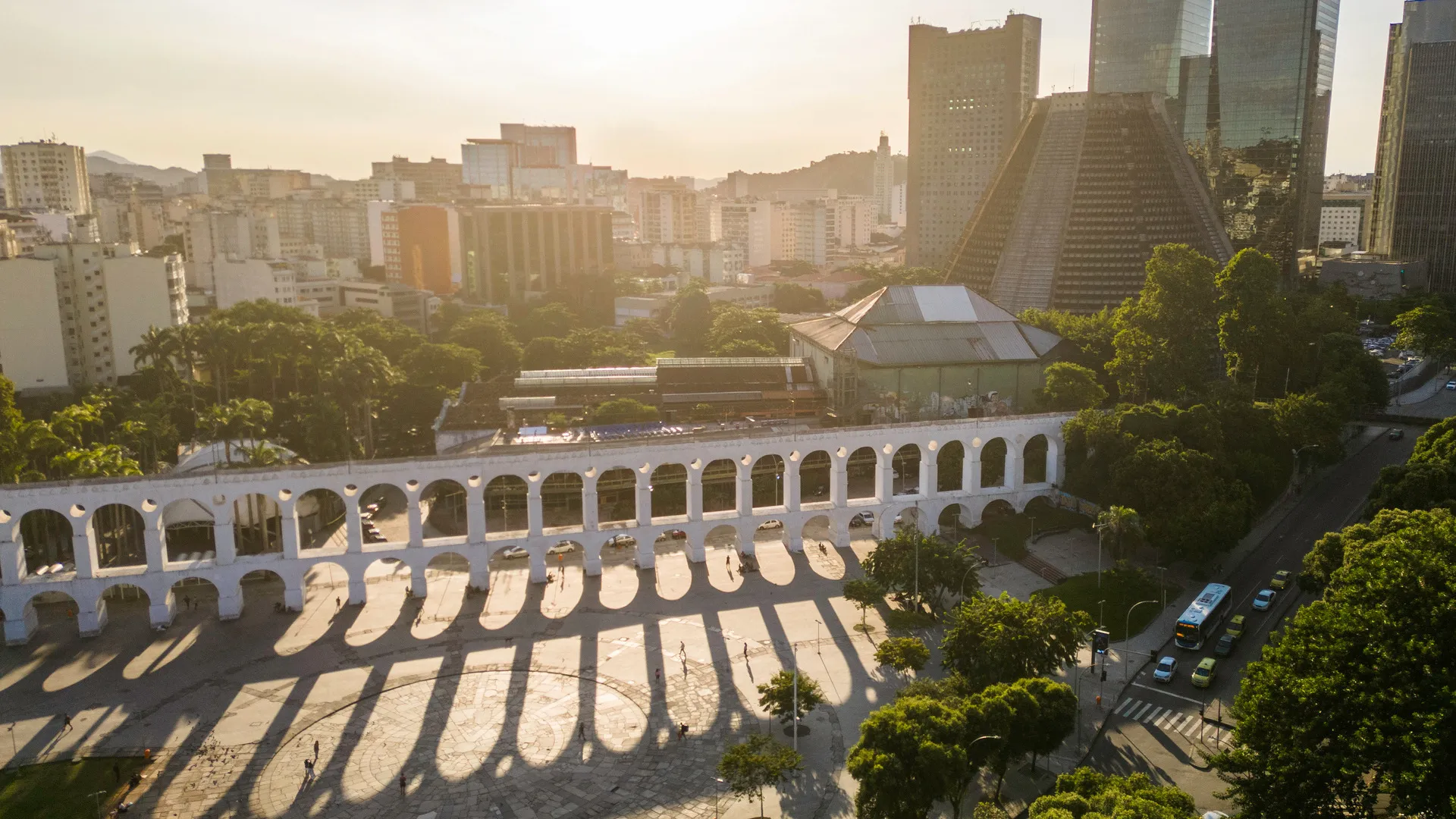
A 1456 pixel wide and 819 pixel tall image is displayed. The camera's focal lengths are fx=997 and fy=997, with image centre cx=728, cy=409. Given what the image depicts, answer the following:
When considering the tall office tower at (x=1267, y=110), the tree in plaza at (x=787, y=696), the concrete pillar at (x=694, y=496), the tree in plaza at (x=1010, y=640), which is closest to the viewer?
the tree in plaza at (x=1010, y=640)

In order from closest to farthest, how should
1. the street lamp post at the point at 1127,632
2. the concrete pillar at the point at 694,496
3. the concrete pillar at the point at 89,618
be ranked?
the street lamp post at the point at 1127,632 → the concrete pillar at the point at 89,618 → the concrete pillar at the point at 694,496

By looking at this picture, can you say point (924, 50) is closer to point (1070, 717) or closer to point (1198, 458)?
point (1198, 458)

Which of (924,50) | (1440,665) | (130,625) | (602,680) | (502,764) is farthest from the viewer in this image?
(924,50)

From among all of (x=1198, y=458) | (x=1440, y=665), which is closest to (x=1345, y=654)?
(x=1440, y=665)

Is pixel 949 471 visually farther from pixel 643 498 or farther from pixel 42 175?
pixel 42 175

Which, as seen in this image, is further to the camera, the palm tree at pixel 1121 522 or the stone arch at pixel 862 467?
the stone arch at pixel 862 467

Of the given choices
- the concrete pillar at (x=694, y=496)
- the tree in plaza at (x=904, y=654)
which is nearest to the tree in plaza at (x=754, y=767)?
the tree in plaza at (x=904, y=654)

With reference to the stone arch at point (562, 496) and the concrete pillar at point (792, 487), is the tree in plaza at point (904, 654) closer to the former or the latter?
the concrete pillar at point (792, 487)

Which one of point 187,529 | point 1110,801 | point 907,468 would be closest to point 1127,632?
point 1110,801
